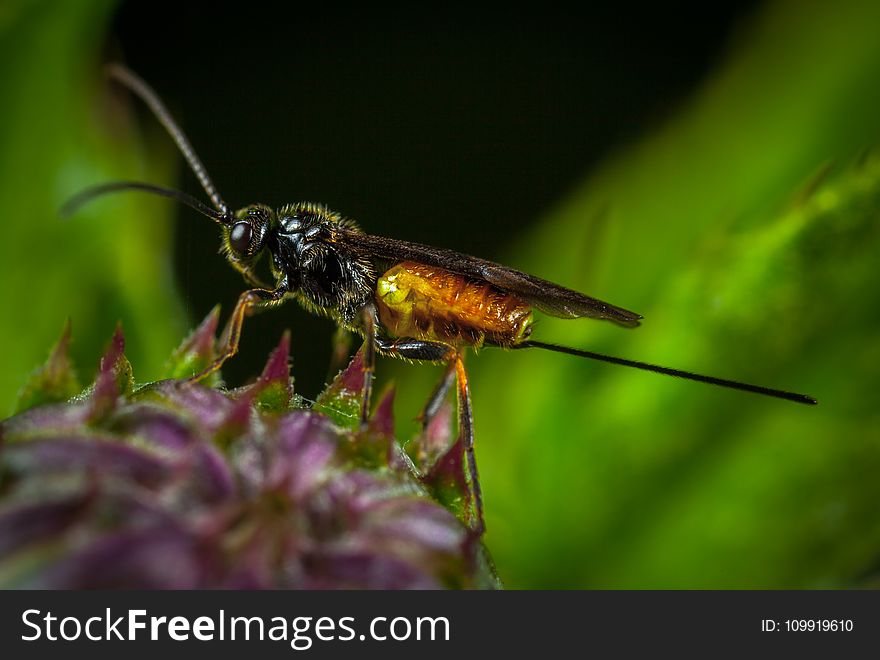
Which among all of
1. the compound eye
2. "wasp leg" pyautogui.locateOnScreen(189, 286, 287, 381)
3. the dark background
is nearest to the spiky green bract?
"wasp leg" pyautogui.locateOnScreen(189, 286, 287, 381)

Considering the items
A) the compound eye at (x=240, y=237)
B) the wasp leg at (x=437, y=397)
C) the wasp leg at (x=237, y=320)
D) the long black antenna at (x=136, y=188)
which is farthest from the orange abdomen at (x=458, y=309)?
the long black antenna at (x=136, y=188)

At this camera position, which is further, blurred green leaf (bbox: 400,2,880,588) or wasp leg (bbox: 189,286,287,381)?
blurred green leaf (bbox: 400,2,880,588)

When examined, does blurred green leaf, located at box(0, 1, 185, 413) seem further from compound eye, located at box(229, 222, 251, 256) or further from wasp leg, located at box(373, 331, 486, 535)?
wasp leg, located at box(373, 331, 486, 535)

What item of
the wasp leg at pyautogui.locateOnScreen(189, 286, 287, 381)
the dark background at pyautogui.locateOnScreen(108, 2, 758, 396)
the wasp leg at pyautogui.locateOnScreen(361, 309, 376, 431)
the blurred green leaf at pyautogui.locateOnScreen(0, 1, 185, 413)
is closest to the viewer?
the wasp leg at pyautogui.locateOnScreen(361, 309, 376, 431)

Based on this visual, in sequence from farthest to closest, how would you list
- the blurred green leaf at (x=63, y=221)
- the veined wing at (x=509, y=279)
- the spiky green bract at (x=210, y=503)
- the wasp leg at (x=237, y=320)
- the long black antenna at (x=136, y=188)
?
the blurred green leaf at (x=63, y=221) → the long black antenna at (x=136, y=188) → the veined wing at (x=509, y=279) → the wasp leg at (x=237, y=320) → the spiky green bract at (x=210, y=503)

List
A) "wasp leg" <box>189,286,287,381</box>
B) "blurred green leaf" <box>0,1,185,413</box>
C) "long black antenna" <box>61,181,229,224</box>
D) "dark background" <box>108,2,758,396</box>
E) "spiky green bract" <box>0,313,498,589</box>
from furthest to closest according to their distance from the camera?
"dark background" <box>108,2,758,396</box>, "blurred green leaf" <box>0,1,185,413</box>, "long black antenna" <box>61,181,229,224</box>, "wasp leg" <box>189,286,287,381</box>, "spiky green bract" <box>0,313,498,589</box>

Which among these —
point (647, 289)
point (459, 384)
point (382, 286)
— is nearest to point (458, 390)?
point (459, 384)

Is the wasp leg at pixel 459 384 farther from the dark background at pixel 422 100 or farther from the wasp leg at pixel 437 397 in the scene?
the dark background at pixel 422 100
